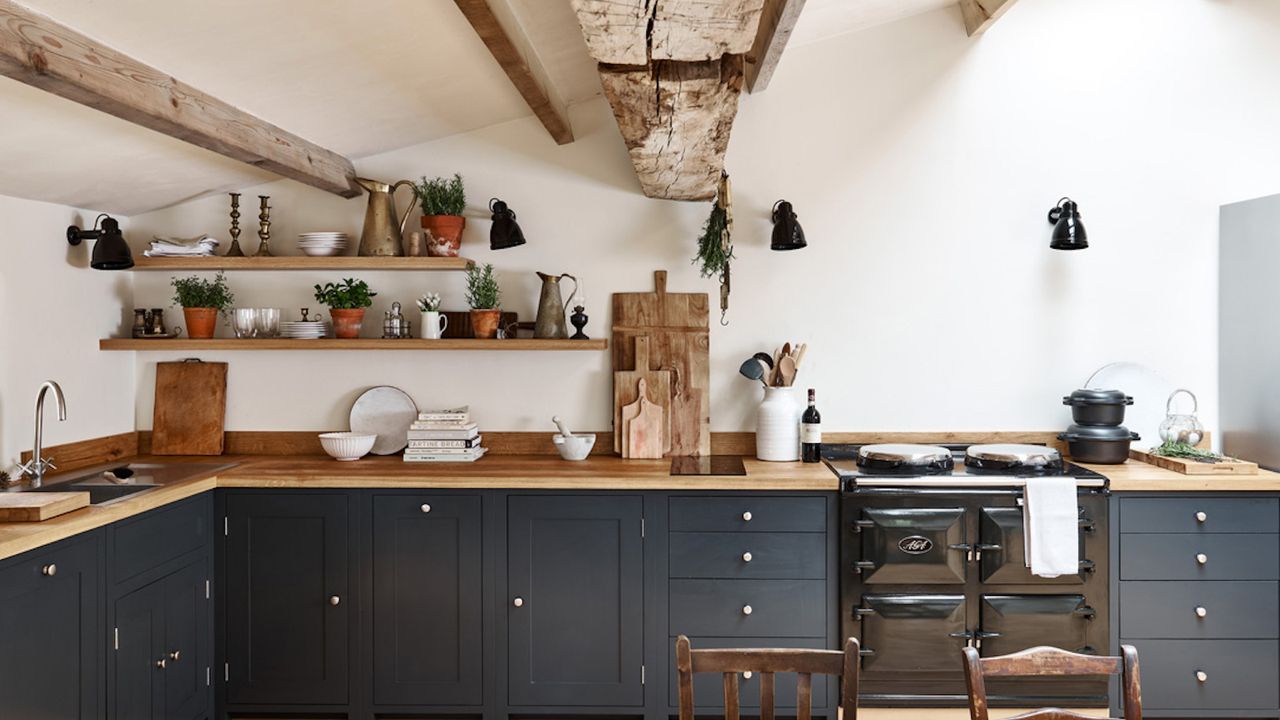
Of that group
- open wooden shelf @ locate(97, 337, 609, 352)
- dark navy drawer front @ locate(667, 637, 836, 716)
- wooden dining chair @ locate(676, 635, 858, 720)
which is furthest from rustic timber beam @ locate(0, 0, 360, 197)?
dark navy drawer front @ locate(667, 637, 836, 716)

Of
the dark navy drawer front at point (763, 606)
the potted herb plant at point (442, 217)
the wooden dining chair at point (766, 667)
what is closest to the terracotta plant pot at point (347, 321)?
the potted herb plant at point (442, 217)

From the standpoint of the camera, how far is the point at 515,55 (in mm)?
2762

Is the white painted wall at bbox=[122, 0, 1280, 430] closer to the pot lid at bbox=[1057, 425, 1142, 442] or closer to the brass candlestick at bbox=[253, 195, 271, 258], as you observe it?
the brass candlestick at bbox=[253, 195, 271, 258]

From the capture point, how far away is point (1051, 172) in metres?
4.10

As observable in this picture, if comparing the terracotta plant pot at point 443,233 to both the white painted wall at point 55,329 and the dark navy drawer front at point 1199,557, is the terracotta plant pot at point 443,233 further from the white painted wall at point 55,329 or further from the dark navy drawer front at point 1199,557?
the dark navy drawer front at point 1199,557

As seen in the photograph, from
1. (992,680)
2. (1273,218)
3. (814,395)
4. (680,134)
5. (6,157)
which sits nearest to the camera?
(680,134)

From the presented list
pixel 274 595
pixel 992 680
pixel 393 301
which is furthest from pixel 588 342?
pixel 992 680

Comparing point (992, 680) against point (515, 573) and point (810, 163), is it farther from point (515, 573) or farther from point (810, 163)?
point (810, 163)

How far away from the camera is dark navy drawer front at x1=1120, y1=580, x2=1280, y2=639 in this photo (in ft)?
11.4

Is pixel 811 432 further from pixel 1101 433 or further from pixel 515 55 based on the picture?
pixel 515 55

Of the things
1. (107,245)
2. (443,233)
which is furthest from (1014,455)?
(107,245)

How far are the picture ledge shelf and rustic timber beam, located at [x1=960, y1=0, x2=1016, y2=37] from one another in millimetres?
2496

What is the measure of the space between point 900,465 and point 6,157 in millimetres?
3421

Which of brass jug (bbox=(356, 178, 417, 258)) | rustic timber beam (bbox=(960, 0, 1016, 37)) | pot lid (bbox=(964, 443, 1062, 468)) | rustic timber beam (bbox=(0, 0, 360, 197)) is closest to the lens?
rustic timber beam (bbox=(0, 0, 360, 197))
